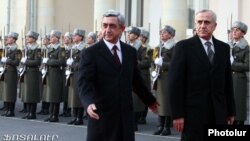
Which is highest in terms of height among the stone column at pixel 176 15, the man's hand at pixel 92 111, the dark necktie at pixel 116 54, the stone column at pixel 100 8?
the stone column at pixel 100 8

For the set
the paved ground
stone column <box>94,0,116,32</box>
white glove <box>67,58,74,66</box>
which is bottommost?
the paved ground

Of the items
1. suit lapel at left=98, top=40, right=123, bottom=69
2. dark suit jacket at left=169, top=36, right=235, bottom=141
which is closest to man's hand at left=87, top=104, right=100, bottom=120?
suit lapel at left=98, top=40, right=123, bottom=69

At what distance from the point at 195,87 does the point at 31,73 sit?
24.8 ft

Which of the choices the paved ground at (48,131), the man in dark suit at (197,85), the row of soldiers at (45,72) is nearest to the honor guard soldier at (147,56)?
the paved ground at (48,131)

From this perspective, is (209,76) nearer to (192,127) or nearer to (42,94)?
(192,127)

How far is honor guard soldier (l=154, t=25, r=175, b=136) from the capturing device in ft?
37.3

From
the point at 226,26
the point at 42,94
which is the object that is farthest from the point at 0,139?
the point at 226,26

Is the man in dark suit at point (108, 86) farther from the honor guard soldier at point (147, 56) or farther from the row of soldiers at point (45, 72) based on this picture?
the row of soldiers at point (45, 72)

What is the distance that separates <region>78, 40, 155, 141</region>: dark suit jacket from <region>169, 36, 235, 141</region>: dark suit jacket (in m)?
0.41

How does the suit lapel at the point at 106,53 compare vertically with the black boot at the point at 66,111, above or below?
above

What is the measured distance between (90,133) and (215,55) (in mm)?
1256

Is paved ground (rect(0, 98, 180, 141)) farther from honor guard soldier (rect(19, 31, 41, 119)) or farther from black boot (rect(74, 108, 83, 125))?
honor guard soldier (rect(19, 31, 41, 119))

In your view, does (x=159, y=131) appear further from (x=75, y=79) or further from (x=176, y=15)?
(x=176, y=15)

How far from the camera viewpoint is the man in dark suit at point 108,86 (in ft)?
19.6
